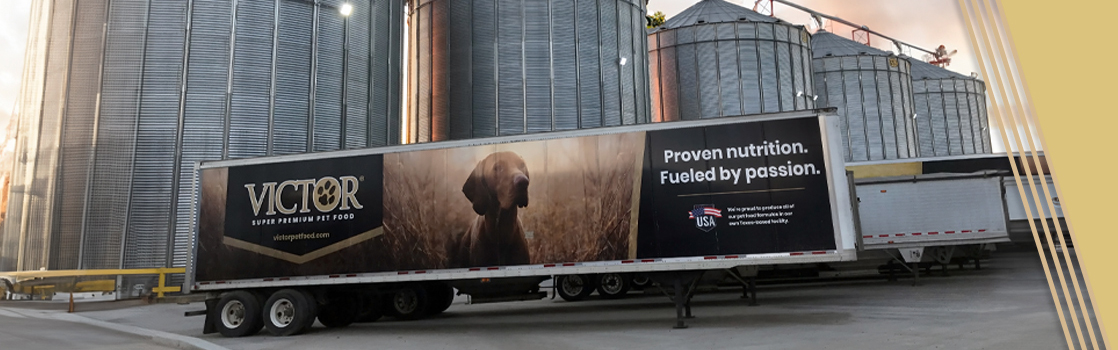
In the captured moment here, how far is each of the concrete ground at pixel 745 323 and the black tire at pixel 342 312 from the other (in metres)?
0.27

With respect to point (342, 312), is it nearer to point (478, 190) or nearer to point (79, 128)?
point (478, 190)

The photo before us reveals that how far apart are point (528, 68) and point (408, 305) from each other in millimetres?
10944

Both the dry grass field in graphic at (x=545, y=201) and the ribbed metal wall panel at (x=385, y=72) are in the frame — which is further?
the ribbed metal wall panel at (x=385, y=72)

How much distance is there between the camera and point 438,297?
17.1 metres

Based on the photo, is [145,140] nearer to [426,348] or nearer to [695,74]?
[426,348]

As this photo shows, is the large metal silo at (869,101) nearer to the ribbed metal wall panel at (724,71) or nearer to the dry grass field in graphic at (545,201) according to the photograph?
the ribbed metal wall panel at (724,71)

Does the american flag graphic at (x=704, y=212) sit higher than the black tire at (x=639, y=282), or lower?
higher

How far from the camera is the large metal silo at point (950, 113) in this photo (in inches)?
1950

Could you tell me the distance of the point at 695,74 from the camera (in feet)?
109

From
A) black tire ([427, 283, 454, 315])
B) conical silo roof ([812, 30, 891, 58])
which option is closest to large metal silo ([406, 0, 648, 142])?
black tire ([427, 283, 454, 315])

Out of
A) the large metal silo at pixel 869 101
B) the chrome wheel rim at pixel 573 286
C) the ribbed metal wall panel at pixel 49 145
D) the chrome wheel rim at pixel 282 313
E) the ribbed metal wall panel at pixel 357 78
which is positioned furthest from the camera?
the large metal silo at pixel 869 101

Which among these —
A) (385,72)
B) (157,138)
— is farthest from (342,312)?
(385,72)

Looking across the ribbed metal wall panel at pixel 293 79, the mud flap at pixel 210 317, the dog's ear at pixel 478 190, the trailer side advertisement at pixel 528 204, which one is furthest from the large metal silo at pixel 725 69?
the mud flap at pixel 210 317

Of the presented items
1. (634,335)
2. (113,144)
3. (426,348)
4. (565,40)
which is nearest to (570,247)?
(634,335)
